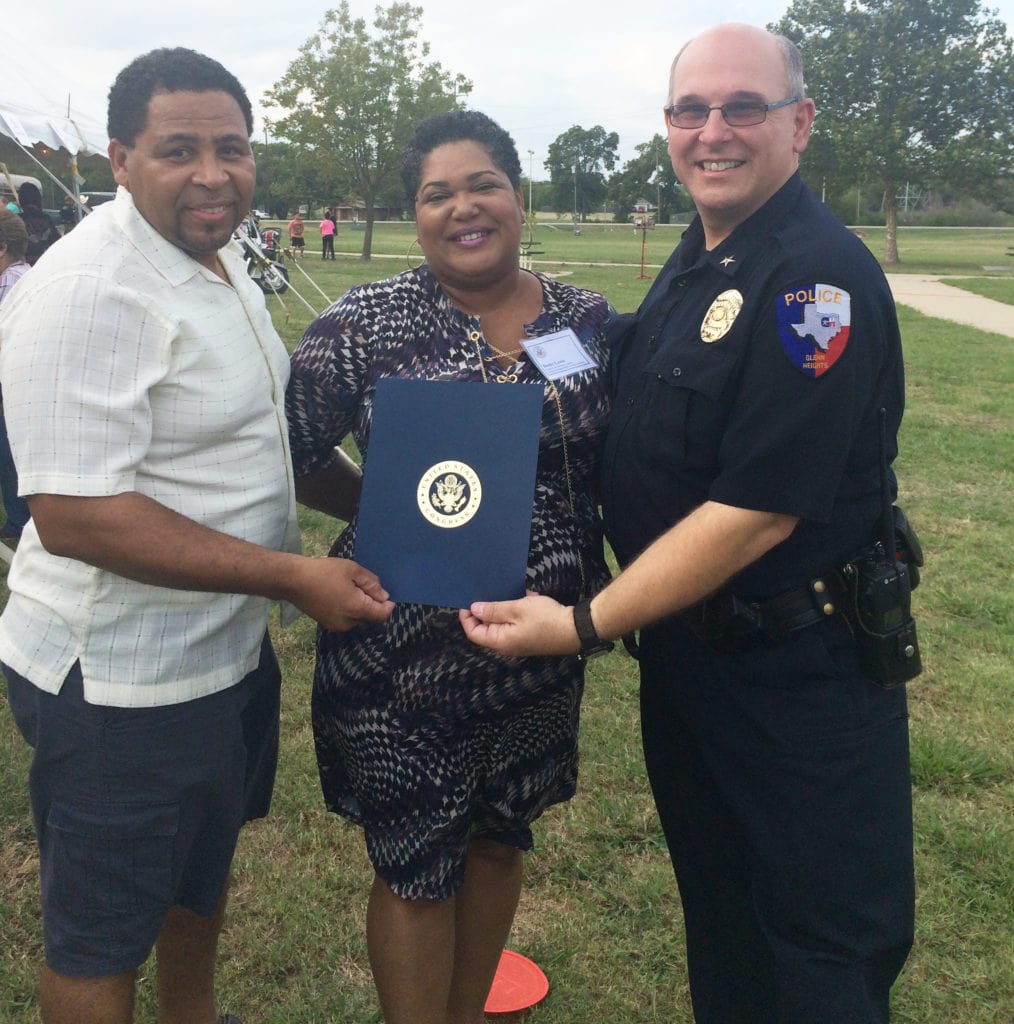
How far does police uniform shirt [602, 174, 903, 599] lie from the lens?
163cm

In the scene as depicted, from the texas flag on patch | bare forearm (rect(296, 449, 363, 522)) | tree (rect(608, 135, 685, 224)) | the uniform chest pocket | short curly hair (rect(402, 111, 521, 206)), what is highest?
tree (rect(608, 135, 685, 224))

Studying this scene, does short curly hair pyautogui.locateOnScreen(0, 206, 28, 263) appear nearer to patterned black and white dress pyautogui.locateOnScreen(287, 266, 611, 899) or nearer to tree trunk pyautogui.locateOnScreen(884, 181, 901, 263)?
patterned black and white dress pyautogui.locateOnScreen(287, 266, 611, 899)

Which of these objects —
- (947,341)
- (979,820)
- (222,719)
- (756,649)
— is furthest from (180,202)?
(947,341)

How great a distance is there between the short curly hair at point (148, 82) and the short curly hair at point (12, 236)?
4776 millimetres

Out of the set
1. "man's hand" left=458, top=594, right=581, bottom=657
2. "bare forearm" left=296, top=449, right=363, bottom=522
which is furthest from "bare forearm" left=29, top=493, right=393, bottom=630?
"bare forearm" left=296, top=449, right=363, bottom=522

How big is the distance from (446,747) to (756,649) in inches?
26.2

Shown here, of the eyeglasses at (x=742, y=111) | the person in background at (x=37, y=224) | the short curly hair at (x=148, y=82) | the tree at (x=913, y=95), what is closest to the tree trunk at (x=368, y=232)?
the tree at (x=913, y=95)

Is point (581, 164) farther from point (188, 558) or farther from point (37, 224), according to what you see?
point (188, 558)

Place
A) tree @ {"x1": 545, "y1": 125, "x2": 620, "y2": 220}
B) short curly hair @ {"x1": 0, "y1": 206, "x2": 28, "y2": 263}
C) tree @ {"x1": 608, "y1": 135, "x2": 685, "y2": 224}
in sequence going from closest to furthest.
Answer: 1. short curly hair @ {"x1": 0, "y1": 206, "x2": 28, "y2": 263}
2. tree @ {"x1": 608, "y1": 135, "x2": 685, "y2": 224}
3. tree @ {"x1": 545, "y1": 125, "x2": 620, "y2": 220}

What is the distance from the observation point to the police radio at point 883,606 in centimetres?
179

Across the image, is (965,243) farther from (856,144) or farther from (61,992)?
(61,992)

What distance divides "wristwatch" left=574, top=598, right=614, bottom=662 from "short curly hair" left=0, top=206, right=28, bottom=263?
5.41 meters

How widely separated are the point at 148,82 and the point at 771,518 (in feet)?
4.32

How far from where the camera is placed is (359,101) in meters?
33.8
